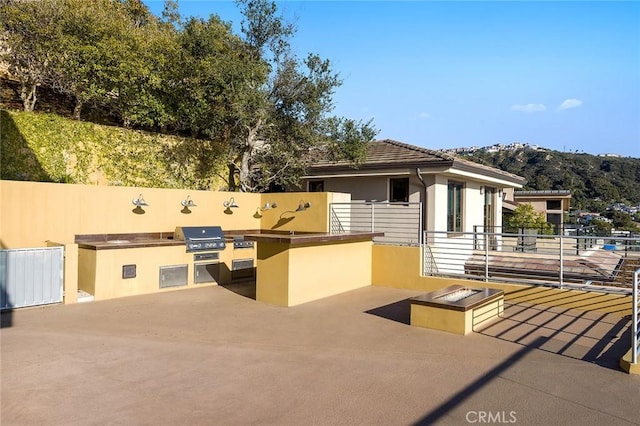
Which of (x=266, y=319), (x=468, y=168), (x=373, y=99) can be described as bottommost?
(x=266, y=319)

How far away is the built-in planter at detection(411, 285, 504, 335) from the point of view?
23.4 ft

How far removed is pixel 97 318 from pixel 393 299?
19.8 ft

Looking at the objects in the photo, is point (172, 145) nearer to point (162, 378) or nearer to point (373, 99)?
point (373, 99)

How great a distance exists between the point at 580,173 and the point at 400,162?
44637mm

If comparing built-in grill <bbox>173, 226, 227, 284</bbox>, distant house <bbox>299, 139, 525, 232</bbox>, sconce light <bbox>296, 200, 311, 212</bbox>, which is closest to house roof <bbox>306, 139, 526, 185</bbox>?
distant house <bbox>299, 139, 525, 232</bbox>

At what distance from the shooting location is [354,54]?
14.5 metres

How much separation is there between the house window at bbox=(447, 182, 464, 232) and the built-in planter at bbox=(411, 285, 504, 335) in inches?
257

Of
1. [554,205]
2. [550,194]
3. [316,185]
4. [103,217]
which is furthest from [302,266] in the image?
[554,205]

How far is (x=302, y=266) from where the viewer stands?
9.41 meters

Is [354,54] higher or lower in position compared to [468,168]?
higher

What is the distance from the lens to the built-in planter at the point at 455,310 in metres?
7.14

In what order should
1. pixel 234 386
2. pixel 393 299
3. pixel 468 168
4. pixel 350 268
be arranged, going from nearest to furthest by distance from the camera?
pixel 234 386, pixel 393 299, pixel 350 268, pixel 468 168

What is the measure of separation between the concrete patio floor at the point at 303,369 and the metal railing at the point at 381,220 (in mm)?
4283

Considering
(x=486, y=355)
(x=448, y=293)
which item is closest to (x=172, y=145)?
(x=448, y=293)
